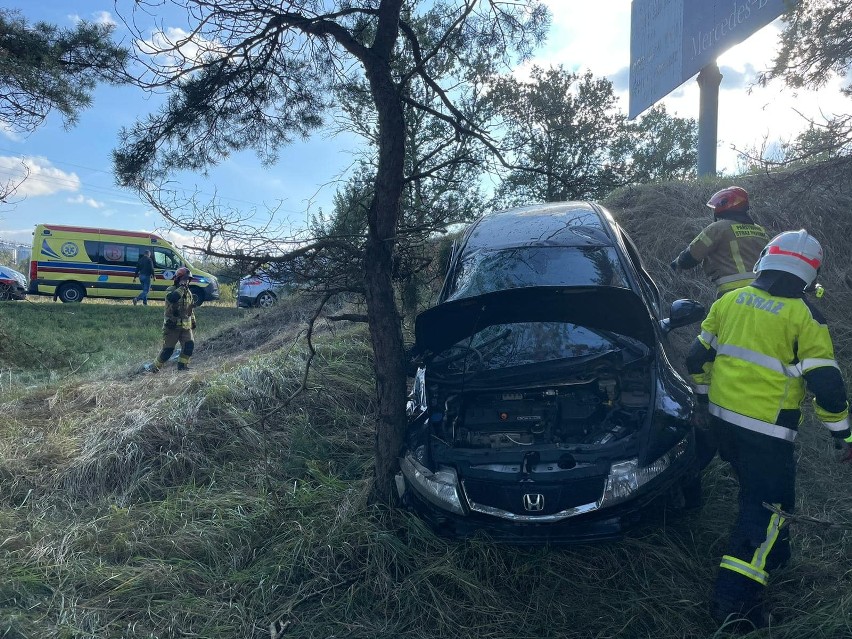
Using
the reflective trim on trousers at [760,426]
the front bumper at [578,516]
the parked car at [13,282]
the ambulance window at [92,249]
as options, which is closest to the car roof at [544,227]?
the reflective trim on trousers at [760,426]

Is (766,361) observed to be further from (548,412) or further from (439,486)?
(439,486)

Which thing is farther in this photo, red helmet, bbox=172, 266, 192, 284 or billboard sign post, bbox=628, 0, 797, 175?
red helmet, bbox=172, 266, 192, 284

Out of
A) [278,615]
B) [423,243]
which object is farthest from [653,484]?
[423,243]

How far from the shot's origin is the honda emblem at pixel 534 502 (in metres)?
2.96

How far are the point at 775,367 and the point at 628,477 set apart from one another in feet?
2.78

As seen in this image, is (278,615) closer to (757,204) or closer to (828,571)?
(828,571)

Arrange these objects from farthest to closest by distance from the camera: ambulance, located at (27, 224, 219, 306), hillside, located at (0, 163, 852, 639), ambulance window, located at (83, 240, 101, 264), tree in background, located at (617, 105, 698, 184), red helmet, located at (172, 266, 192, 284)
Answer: ambulance window, located at (83, 240, 101, 264)
ambulance, located at (27, 224, 219, 306)
tree in background, located at (617, 105, 698, 184)
red helmet, located at (172, 266, 192, 284)
hillside, located at (0, 163, 852, 639)

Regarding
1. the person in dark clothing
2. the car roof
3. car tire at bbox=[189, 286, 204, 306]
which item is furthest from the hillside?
car tire at bbox=[189, 286, 204, 306]

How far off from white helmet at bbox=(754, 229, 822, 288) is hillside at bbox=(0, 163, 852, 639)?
130 cm

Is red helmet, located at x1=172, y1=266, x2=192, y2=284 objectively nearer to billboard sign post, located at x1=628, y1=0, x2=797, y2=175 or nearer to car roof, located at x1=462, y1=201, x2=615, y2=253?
car roof, located at x1=462, y1=201, x2=615, y2=253

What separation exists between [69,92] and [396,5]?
403 centimetres

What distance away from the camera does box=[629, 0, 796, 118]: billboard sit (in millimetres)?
6879

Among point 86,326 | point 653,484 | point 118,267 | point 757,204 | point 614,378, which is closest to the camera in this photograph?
point 653,484

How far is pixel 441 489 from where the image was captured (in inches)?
124
